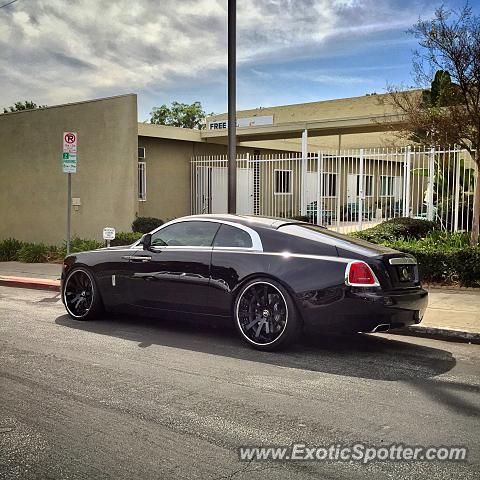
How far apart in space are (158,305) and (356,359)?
97.0 inches

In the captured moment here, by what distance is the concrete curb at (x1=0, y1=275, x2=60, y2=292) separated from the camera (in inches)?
445

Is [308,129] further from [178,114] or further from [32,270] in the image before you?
[178,114]

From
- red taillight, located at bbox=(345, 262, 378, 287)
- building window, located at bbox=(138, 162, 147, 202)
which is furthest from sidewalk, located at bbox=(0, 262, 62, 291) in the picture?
red taillight, located at bbox=(345, 262, 378, 287)

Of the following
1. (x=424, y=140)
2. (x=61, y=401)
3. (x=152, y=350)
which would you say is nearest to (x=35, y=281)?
(x=152, y=350)

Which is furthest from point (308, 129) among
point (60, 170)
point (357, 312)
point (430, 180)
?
point (357, 312)

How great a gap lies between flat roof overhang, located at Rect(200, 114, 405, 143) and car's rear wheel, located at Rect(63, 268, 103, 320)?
10328 mm

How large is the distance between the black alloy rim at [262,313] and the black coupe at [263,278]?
11 mm

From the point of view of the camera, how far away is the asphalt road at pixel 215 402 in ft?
11.3

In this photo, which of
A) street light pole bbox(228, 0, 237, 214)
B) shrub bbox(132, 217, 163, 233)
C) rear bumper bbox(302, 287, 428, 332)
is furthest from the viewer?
shrub bbox(132, 217, 163, 233)

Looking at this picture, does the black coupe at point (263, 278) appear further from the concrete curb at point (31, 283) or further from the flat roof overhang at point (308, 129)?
the flat roof overhang at point (308, 129)

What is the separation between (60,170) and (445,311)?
13.1 m

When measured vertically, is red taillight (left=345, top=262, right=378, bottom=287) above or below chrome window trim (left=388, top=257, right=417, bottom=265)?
below

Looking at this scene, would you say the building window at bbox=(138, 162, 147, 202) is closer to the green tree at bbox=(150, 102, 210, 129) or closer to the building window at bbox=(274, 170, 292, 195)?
the building window at bbox=(274, 170, 292, 195)

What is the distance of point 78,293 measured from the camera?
7844mm
